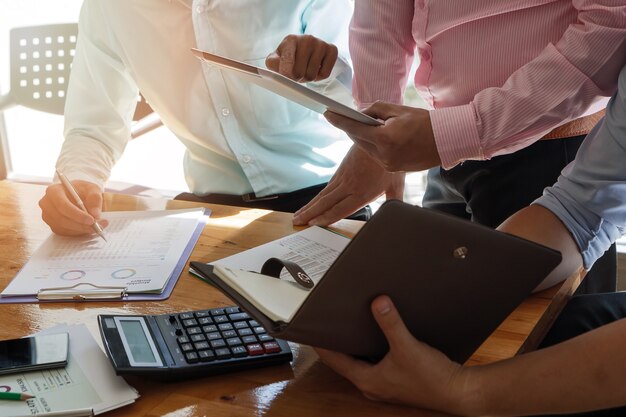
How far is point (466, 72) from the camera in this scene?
1284 mm

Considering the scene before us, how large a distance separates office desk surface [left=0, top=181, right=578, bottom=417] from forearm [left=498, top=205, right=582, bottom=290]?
0.03 metres

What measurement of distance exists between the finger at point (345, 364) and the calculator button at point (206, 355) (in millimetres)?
123

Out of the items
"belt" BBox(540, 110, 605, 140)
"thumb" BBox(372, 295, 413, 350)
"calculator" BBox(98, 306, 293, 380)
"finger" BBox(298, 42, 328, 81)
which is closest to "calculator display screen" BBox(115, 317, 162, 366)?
"calculator" BBox(98, 306, 293, 380)

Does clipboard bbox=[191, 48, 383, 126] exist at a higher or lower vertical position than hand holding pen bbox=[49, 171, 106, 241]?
higher

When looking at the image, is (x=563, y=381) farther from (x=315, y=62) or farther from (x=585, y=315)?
(x=315, y=62)

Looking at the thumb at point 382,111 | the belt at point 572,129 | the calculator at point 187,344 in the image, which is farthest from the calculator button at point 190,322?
the belt at point 572,129

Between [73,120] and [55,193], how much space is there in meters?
0.42

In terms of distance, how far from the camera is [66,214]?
133 centimetres

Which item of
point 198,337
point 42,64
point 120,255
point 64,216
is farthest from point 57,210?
point 42,64

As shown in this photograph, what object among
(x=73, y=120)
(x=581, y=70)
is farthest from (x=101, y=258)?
(x=581, y=70)

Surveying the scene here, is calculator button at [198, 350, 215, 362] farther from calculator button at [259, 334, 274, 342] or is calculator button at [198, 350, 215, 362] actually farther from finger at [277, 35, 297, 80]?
finger at [277, 35, 297, 80]

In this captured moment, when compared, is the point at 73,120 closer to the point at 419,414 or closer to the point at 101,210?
the point at 101,210

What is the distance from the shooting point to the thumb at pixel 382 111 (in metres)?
1.14

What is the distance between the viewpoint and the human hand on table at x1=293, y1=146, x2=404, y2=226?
4.47 ft
